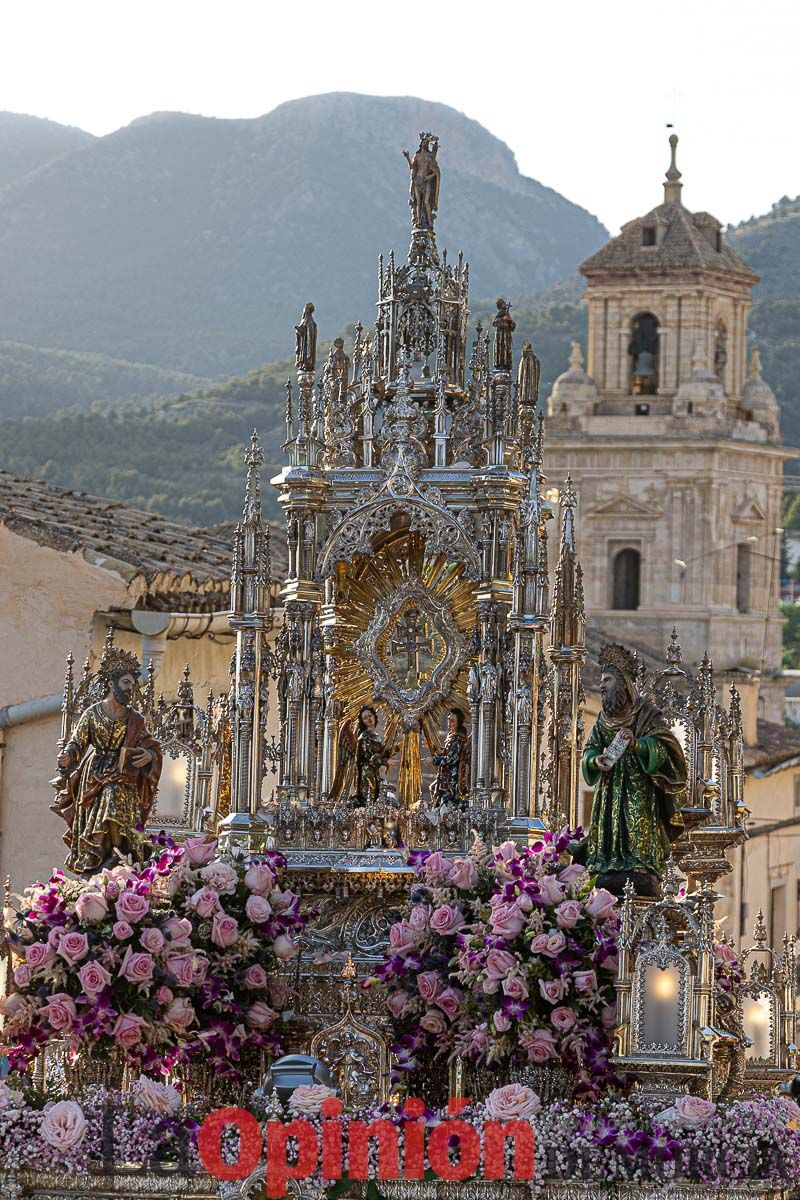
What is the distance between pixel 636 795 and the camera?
55.7ft

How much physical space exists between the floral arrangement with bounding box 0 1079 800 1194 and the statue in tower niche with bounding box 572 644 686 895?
1.95 metres

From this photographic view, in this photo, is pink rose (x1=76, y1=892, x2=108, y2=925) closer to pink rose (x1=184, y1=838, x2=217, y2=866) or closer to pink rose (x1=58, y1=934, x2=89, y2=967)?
pink rose (x1=58, y1=934, x2=89, y2=967)

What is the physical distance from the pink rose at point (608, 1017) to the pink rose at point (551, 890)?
0.67 m

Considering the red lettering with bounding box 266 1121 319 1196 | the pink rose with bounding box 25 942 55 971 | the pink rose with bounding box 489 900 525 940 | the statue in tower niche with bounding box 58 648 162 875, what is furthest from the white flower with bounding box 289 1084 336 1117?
the statue in tower niche with bounding box 58 648 162 875

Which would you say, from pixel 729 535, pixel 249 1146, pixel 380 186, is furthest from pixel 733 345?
pixel 249 1146

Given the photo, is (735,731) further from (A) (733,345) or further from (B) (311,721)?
(A) (733,345)

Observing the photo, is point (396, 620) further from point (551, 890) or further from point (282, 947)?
point (551, 890)

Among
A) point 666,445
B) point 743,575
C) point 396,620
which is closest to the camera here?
point 396,620

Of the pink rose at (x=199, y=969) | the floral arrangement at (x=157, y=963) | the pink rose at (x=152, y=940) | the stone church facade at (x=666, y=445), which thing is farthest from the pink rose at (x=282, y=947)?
the stone church facade at (x=666, y=445)

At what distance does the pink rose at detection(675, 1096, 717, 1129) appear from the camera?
15.0m

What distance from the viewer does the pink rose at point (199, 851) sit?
1744cm

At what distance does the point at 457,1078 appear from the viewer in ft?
55.2

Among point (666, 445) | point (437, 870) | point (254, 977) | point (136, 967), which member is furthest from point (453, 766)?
point (666, 445)

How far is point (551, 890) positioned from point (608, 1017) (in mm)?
787
